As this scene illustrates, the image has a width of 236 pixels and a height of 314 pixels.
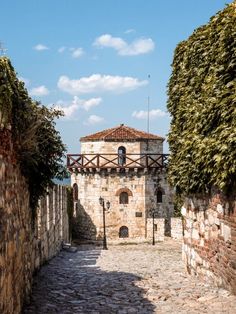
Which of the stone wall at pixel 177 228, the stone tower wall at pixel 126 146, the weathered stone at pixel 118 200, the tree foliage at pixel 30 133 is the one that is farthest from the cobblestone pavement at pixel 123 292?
the stone tower wall at pixel 126 146

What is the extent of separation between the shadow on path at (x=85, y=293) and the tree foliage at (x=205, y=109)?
109 inches

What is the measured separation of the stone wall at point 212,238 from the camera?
8.57m

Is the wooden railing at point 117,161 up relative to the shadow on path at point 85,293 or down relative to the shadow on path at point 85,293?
up

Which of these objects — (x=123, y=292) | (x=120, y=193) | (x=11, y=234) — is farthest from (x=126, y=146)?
(x=11, y=234)

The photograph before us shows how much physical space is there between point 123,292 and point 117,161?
93.3ft

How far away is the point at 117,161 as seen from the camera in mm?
37656

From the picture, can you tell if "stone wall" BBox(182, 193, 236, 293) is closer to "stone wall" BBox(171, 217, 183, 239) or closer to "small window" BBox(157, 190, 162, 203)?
"stone wall" BBox(171, 217, 183, 239)

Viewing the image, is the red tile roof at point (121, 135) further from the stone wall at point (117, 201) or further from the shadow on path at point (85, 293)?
the shadow on path at point (85, 293)

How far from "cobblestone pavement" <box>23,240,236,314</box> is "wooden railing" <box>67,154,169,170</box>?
23325 mm

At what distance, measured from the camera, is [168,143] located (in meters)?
13.7

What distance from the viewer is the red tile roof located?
125ft

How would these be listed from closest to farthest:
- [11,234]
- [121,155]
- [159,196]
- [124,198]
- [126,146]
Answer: [11,234], [124,198], [121,155], [159,196], [126,146]

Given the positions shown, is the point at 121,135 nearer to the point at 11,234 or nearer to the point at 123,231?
the point at 123,231

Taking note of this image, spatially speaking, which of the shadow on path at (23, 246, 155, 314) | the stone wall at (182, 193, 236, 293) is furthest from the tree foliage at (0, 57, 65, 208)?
the stone wall at (182, 193, 236, 293)
